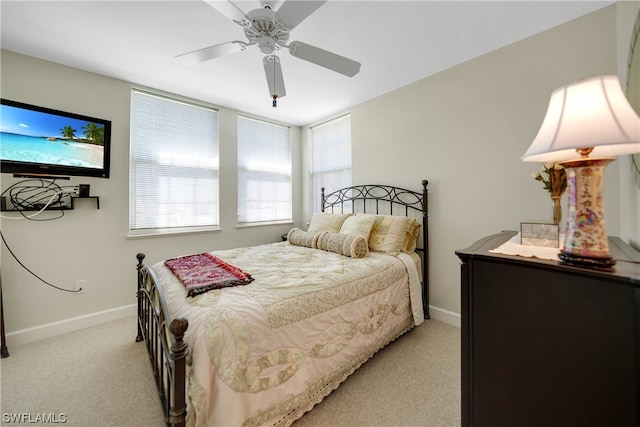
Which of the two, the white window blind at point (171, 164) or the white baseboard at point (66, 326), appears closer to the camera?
the white baseboard at point (66, 326)

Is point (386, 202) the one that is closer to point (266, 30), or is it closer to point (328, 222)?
point (328, 222)

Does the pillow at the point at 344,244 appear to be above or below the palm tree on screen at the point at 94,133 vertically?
below

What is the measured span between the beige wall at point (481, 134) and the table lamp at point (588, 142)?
161 cm

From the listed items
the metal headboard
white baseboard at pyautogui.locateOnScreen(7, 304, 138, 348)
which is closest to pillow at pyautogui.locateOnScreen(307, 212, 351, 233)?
the metal headboard

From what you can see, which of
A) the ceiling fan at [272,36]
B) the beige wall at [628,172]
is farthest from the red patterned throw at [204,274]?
the beige wall at [628,172]

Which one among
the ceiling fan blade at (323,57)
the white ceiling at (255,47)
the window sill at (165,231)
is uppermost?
the white ceiling at (255,47)

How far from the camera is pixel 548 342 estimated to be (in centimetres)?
73

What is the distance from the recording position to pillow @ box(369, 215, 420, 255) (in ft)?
8.33

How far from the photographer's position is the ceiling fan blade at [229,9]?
130cm

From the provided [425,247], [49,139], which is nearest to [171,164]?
[49,139]

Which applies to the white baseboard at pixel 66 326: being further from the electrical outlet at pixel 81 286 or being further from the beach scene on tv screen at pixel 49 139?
the beach scene on tv screen at pixel 49 139

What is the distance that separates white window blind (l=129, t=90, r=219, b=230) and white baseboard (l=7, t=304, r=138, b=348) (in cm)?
94

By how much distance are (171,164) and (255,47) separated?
6.04 ft

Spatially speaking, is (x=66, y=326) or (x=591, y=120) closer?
(x=591, y=120)
